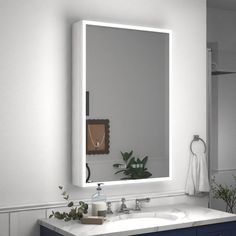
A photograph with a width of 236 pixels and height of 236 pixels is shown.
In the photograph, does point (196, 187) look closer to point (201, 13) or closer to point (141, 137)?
point (141, 137)

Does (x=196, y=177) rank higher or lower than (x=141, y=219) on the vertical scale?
higher

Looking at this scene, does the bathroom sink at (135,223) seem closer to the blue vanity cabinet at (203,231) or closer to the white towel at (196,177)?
the blue vanity cabinet at (203,231)

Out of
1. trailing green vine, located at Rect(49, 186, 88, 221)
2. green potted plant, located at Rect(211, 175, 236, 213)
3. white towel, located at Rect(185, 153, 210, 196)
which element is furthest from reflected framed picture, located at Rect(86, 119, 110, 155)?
green potted plant, located at Rect(211, 175, 236, 213)

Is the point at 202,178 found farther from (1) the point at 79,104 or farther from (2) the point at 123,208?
(1) the point at 79,104

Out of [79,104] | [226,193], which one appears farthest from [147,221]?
[226,193]

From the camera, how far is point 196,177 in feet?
12.4

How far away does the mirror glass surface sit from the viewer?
3.29m

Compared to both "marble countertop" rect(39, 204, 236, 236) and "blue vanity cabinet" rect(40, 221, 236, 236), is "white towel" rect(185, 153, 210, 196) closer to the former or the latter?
"marble countertop" rect(39, 204, 236, 236)

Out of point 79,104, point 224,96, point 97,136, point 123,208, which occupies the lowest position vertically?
point 123,208

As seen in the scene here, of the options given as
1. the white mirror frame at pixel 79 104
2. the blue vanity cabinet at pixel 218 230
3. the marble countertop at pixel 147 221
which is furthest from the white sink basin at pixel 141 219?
the white mirror frame at pixel 79 104

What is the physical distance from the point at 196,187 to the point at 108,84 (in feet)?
3.43

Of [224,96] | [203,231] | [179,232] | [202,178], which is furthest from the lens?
[224,96]

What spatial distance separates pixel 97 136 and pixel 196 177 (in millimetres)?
906

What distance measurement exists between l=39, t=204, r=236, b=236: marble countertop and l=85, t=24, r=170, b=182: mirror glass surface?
10.1 inches
